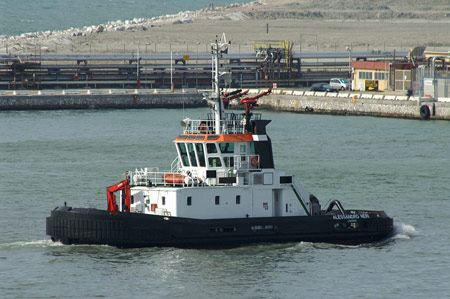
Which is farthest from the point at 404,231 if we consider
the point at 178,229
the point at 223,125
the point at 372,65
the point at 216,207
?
the point at 372,65

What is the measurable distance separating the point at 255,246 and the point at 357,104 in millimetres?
46265

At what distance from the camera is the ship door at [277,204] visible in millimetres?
32250

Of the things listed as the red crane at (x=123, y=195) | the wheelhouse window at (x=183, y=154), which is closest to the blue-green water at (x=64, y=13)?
the wheelhouse window at (x=183, y=154)

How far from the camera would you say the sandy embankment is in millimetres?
133000

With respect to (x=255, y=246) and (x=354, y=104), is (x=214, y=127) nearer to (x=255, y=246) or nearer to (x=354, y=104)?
(x=255, y=246)

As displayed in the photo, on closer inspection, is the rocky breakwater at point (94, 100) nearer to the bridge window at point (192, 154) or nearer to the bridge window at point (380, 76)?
the bridge window at point (380, 76)

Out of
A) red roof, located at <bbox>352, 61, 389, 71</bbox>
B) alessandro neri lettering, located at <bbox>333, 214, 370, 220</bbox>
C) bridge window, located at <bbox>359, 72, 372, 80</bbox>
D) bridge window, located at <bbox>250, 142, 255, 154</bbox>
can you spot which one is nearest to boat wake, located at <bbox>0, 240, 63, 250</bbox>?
bridge window, located at <bbox>250, 142, 255, 154</bbox>

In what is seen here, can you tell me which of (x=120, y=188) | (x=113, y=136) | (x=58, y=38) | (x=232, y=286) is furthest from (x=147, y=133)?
(x=58, y=38)

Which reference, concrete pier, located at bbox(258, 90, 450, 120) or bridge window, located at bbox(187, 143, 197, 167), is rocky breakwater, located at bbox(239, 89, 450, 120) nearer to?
concrete pier, located at bbox(258, 90, 450, 120)

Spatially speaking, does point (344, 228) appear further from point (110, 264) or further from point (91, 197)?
point (91, 197)

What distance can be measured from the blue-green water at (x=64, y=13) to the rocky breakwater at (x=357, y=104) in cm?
8509

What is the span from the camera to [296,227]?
104 ft

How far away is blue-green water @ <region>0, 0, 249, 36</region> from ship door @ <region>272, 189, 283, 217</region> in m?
131

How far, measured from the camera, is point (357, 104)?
250ft
